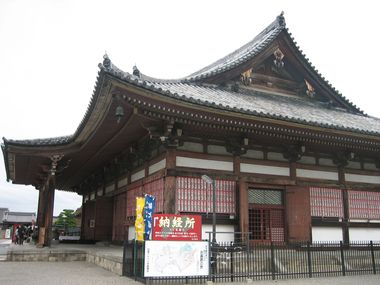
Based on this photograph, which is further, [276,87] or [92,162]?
[92,162]

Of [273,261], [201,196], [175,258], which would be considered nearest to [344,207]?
[273,261]

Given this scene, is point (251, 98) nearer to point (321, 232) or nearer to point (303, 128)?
point (303, 128)

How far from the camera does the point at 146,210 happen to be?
1028 centimetres

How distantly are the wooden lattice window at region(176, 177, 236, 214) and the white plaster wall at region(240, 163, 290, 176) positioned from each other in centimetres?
84

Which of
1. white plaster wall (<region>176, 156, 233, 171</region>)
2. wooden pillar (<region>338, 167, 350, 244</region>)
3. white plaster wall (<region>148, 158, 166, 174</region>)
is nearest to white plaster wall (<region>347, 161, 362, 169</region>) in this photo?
wooden pillar (<region>338, 167, 350, 244</region>)

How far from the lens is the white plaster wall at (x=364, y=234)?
599 inches

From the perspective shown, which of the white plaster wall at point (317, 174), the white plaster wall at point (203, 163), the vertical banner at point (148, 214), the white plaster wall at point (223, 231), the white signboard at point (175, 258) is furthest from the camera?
the white plaster wall at point (317, 174)

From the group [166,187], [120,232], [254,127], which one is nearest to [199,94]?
[254,127]

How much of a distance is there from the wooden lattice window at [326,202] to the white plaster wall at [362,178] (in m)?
0.87

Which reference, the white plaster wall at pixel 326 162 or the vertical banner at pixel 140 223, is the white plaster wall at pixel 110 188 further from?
the white plaster wall at pixel 326 162

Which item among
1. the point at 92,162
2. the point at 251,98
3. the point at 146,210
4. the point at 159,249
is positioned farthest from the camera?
the point at 92,162

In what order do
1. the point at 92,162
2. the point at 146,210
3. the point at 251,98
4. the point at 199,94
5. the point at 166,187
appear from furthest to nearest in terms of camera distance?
the point at 92,162
the point at 251,98
the point at 199,94
the point at 166,187
the point at 146,210

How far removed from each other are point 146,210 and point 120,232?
842 cm

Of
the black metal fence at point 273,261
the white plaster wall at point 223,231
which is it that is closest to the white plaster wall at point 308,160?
the black metal fence at point 273,261
